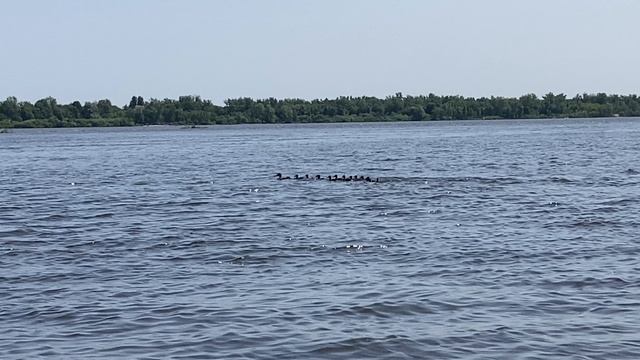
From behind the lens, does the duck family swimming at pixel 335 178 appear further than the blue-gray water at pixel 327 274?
Yes

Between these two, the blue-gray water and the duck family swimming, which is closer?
the blue-gray water

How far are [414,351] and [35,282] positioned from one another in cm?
942

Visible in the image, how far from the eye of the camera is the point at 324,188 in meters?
44.5

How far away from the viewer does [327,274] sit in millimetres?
20797

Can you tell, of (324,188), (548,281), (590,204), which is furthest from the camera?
(324,188)

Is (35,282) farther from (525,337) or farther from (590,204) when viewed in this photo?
(590,204)

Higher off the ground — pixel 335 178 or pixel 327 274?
pixel 327 274

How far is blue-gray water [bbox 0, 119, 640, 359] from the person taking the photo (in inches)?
610

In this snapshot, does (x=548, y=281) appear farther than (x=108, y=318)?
Yes

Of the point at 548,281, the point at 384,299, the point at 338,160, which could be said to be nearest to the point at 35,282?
the point at 384,299

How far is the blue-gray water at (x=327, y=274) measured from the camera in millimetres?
15484

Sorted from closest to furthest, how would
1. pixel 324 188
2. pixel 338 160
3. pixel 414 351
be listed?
pixel 414 351, pixel 324 188, pixel 338 160

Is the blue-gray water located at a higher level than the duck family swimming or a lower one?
higher

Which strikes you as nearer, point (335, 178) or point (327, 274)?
point (327, 274)
